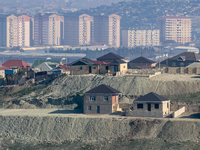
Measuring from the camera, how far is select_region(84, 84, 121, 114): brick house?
→ 5900 cm

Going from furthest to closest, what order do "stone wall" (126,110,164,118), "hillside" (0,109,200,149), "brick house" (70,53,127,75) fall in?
"brick house" (70,53,127,75) < "stone wall" (126,110,164,118) < "hillside" (0,109,200,149)

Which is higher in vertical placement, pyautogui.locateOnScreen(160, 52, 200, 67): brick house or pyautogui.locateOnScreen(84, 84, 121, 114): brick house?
pyautogui.locateOnScreen(160, 52, 200, 67): brick house

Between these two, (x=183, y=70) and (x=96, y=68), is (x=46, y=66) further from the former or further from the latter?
(x=183, y=70)

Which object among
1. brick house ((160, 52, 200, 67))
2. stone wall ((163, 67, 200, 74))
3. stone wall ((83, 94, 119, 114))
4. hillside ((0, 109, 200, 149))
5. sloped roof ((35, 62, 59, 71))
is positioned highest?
brick house ((160, 52, 200, 67))

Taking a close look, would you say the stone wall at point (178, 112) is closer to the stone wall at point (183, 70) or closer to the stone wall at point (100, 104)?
the stone wall at point (100, 104)

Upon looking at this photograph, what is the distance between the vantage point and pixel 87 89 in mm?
68500

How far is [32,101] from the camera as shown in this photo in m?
67.0

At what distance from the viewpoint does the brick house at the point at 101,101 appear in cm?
5900

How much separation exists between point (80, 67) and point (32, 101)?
537 inches

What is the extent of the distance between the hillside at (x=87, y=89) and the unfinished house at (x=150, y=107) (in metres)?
6.49

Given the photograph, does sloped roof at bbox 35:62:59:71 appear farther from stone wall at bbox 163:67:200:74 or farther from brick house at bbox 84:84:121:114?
brick house at bbox 84:84:121:114

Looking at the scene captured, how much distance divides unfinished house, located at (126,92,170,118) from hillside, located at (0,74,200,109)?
6485 mm

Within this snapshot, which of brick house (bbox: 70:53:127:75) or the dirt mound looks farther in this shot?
brick house (bbox: 70:53:127:75)

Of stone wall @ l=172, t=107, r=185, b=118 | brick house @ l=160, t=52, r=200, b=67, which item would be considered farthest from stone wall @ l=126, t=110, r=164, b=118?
brick house @ l=160, t=52, r=200, b=67
